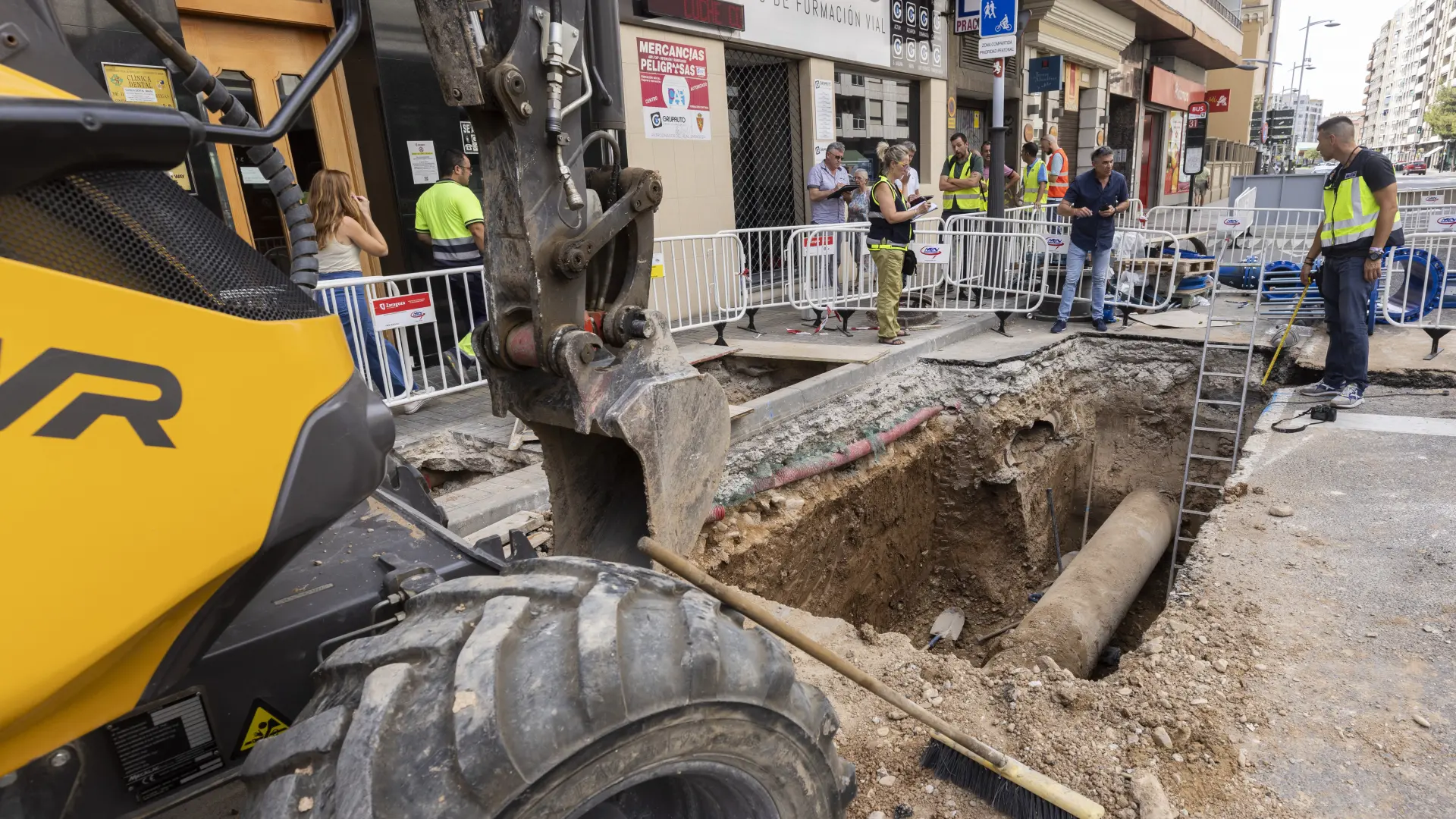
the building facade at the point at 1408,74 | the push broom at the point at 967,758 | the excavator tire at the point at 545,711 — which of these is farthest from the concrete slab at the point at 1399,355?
the building facade at the point at 1408,74

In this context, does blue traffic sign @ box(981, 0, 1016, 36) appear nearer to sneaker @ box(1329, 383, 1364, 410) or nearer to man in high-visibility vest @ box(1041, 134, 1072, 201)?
man in high-visibility vest @ box(1041, 134, 1072, 201)

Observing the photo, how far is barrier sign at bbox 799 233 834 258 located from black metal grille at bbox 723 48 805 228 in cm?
203

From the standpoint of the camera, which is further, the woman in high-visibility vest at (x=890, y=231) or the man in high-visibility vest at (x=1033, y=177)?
the man in high-visibility vest at (x=1033, y=177)

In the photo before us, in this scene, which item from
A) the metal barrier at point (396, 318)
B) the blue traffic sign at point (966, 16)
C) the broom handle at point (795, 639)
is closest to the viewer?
the broom handle at point (795, 639)

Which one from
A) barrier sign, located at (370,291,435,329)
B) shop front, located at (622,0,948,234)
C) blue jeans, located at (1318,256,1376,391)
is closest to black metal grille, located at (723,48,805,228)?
shop front, located at (622,0,948,234)

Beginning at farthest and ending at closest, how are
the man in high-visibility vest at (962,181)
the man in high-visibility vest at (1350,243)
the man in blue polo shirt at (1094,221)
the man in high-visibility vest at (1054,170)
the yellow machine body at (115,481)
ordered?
the man in high-visibility vest at (1054,170) < the man in high-visibility vest at (962,181) < the man in blue polo shirt at (1094,221) < the man in high-visibility vest at (1350,243) < the yellow machine body at (115,481)

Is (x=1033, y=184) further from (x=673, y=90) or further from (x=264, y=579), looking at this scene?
(x=264, y=579)

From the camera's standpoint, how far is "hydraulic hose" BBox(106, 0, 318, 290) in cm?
152

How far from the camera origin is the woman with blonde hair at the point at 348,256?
5316 millimetres

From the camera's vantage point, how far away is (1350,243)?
5727 millimetres

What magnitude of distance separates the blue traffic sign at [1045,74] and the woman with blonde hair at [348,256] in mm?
13517

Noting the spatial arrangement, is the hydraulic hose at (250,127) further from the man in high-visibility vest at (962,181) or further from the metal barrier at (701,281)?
the man in high-visibility vest at (962,181)

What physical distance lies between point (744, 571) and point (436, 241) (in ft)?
11.5

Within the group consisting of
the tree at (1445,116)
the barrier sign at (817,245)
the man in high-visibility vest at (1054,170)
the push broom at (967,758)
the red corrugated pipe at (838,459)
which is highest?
the tree at (1445,116)
